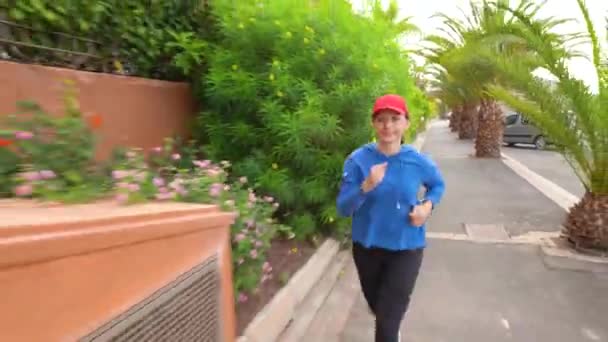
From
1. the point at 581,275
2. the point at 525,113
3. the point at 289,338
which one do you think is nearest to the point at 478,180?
the point at 525,113

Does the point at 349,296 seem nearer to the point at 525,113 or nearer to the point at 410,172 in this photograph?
the point at 410,172

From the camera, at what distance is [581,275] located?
4473 millimetres

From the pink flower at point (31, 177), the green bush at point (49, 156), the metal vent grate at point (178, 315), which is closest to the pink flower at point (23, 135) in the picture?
the green bush at point (49, 156)

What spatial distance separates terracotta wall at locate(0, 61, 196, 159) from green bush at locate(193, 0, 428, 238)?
333 millimetres

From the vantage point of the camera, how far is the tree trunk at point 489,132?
1475cm

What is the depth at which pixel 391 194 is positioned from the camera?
2.46 meters

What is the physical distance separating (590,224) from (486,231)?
1.32 m

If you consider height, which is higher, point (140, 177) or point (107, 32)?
point (107, 32)

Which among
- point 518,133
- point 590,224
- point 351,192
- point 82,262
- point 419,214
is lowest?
point 518,133

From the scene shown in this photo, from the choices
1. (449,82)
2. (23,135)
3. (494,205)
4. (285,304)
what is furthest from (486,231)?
(449,82)

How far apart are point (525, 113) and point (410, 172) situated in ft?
14.0

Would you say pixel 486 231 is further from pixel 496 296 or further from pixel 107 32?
pixel 107 32

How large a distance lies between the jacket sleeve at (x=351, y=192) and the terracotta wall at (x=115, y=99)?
1.48m

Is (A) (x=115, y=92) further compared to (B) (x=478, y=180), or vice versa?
(B) (x=478, y=180)
